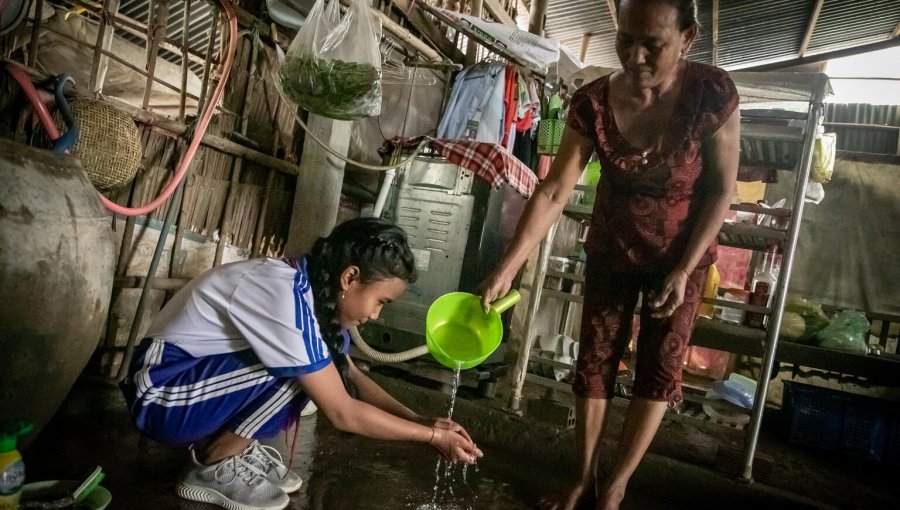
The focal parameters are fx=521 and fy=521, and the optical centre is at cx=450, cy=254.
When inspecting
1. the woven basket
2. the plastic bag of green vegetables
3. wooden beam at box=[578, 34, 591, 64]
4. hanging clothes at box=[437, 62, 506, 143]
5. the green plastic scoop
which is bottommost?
the green plastic scoop

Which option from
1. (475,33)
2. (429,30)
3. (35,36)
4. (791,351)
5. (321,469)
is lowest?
(321,469)

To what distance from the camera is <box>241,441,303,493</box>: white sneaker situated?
194 cm

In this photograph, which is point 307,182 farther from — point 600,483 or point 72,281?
point 600,483

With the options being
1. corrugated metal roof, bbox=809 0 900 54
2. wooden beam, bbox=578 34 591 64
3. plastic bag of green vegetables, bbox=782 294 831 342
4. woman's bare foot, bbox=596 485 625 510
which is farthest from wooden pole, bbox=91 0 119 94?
corrugated metal roof, bbox=809 0 900 54

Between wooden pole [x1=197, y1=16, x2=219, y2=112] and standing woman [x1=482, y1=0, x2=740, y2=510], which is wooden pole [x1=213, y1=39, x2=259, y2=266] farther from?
standing woman [x1=482, y1=0, x2=740, y2=510]

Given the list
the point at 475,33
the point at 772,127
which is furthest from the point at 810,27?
the point at 772,127

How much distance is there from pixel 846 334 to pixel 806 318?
0.39 meters

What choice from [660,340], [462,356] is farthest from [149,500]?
[660,340]

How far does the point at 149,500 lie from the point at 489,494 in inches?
51.2

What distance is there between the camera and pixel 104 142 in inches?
99.1

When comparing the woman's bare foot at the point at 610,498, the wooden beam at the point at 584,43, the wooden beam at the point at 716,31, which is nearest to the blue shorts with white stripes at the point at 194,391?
the woman's bare foot at the point at 610,498

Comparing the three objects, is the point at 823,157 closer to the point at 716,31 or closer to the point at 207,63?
the point at 207,63

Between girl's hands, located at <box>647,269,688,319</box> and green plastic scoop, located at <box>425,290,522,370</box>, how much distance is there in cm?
52

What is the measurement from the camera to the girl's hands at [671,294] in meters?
1.83
